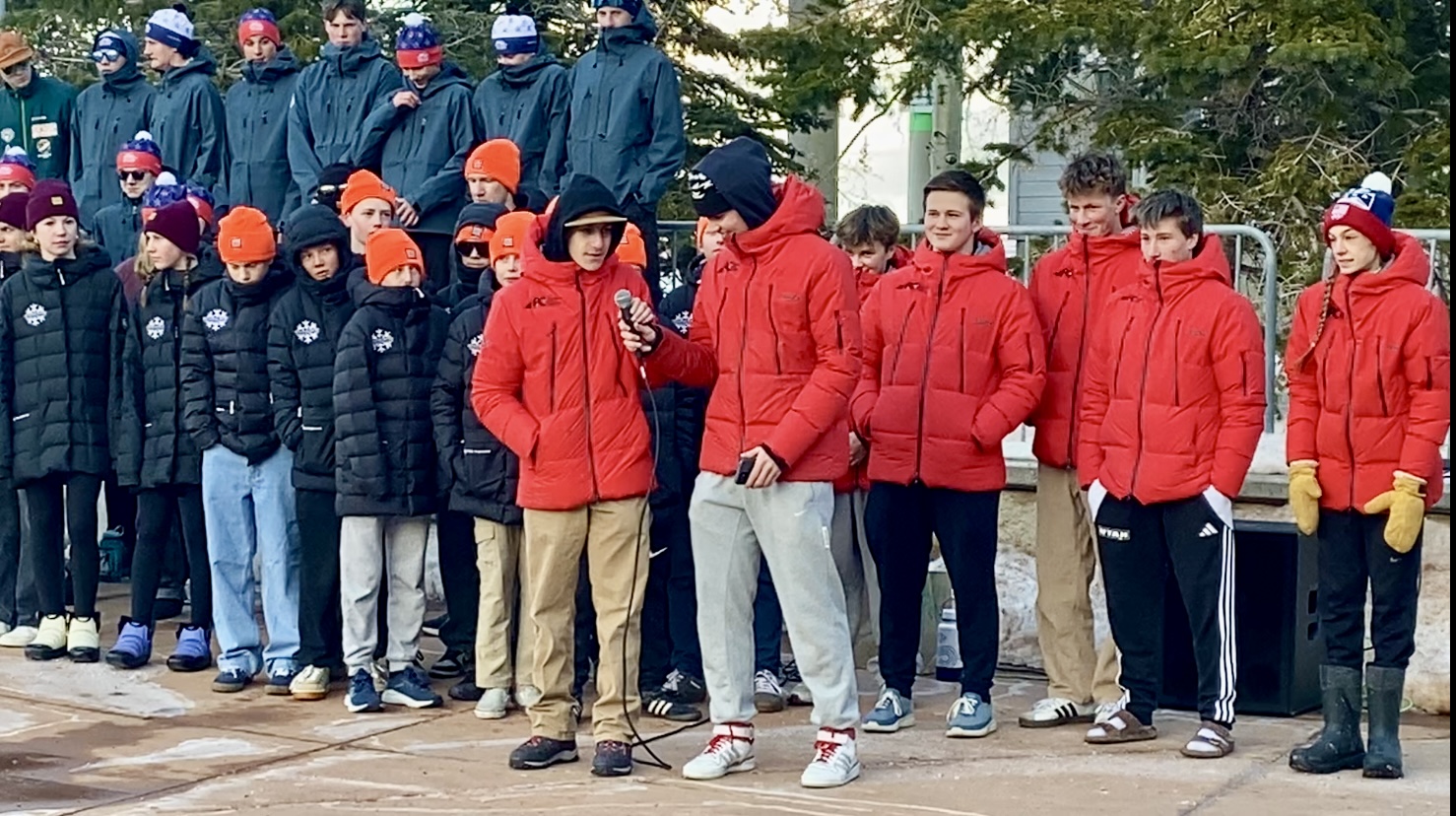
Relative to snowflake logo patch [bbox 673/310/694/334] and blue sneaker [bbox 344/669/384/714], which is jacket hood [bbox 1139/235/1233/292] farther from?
blue sneaker [bbox 344/669/384/714]

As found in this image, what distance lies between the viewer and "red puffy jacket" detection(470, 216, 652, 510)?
7500 mm

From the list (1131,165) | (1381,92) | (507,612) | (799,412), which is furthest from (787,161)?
(799,412)

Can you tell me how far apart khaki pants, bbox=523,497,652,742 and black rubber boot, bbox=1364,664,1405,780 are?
2395 mm

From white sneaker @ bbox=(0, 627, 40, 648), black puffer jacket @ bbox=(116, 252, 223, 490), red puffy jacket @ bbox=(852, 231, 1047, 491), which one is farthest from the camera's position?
white sneaker @ bbox=(0, 627, 40, 648)

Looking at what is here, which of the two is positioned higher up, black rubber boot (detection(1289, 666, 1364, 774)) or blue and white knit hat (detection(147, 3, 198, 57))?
blue and white knit hat (detection(147, 3, 198, 57))

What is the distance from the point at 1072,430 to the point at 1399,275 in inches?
54.0

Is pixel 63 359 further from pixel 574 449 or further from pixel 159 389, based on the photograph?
pixel 574 449

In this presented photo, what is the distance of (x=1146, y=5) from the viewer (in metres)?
13.1

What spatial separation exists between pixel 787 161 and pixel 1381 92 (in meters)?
3.94

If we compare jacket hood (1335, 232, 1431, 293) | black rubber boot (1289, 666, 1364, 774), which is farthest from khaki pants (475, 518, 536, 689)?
jacket hood (1335, 232, 1431, 293)

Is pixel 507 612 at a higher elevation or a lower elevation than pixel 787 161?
lower

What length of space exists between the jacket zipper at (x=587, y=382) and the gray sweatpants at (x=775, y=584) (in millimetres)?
329

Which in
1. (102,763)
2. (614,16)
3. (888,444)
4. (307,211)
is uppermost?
(614,16)

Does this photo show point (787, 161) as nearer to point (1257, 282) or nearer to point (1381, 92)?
point (1381, 92)
